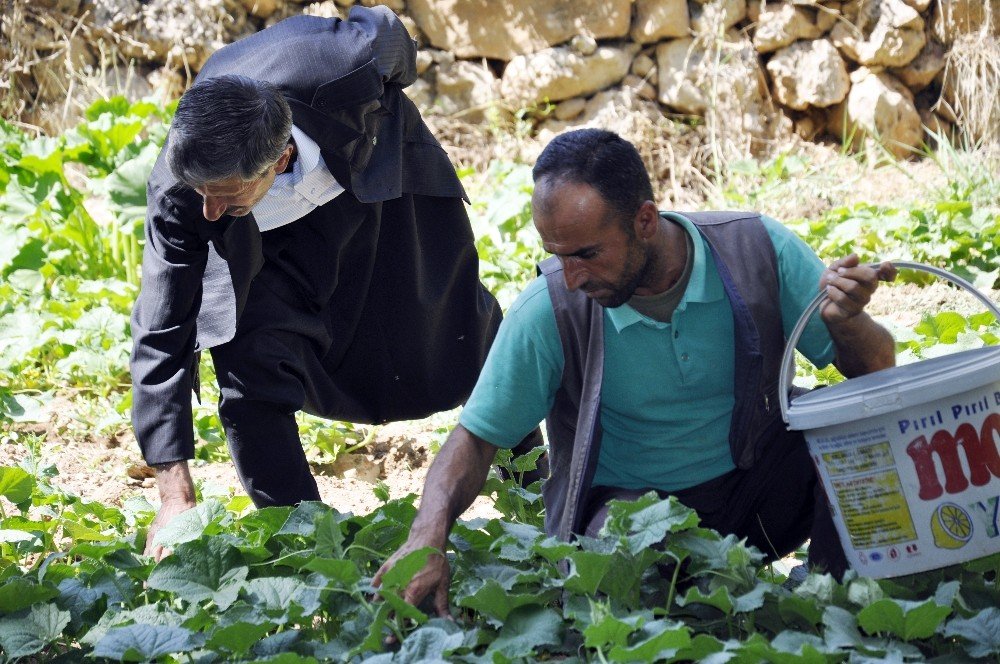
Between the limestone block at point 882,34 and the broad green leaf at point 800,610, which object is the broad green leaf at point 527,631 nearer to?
the broad green leaf at point 800,610

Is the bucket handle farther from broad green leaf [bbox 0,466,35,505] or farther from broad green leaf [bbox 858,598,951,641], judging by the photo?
broad green leaf [bbox 0,466,35,505]

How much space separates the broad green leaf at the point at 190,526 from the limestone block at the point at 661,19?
4996 mm

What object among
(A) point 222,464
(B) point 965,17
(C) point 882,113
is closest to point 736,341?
(A) point 222,464

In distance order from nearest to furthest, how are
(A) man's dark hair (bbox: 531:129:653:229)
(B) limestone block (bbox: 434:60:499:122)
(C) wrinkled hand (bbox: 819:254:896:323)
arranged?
(C) wrinkled hand (bbox: 819:254:896:323)
(A) man's dark hair (bbox: 531:129:653:229)
(B) limestone block (bbox: 434:60:499:122)

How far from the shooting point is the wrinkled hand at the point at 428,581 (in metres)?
2.22

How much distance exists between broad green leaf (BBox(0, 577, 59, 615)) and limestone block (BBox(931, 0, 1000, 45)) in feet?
19.3

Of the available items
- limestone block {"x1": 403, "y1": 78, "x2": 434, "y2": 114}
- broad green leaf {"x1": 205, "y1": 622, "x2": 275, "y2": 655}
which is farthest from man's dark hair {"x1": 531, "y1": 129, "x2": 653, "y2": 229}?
limestone block {"x1": 403, "y1": 78, "x2": 434, "y2": 114}

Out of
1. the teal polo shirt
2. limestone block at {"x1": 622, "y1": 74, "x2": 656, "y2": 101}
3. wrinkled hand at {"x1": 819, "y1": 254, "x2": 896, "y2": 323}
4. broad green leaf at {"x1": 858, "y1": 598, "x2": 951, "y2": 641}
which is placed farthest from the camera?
limestone block at {"x1": 622, "y1": 74, "x2": 656, "y2": 101}

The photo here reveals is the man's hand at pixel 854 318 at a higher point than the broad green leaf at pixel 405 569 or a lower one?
higher

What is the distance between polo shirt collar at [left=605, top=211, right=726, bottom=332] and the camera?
8.29 feet

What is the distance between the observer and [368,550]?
2.43m

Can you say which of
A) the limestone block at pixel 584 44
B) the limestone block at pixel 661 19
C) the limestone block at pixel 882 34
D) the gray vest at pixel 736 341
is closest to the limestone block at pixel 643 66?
the limestone block at pixel 661 19

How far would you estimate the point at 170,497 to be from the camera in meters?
2.73

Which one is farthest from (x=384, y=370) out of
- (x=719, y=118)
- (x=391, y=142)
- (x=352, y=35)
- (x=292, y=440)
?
(x=719, y=118)
